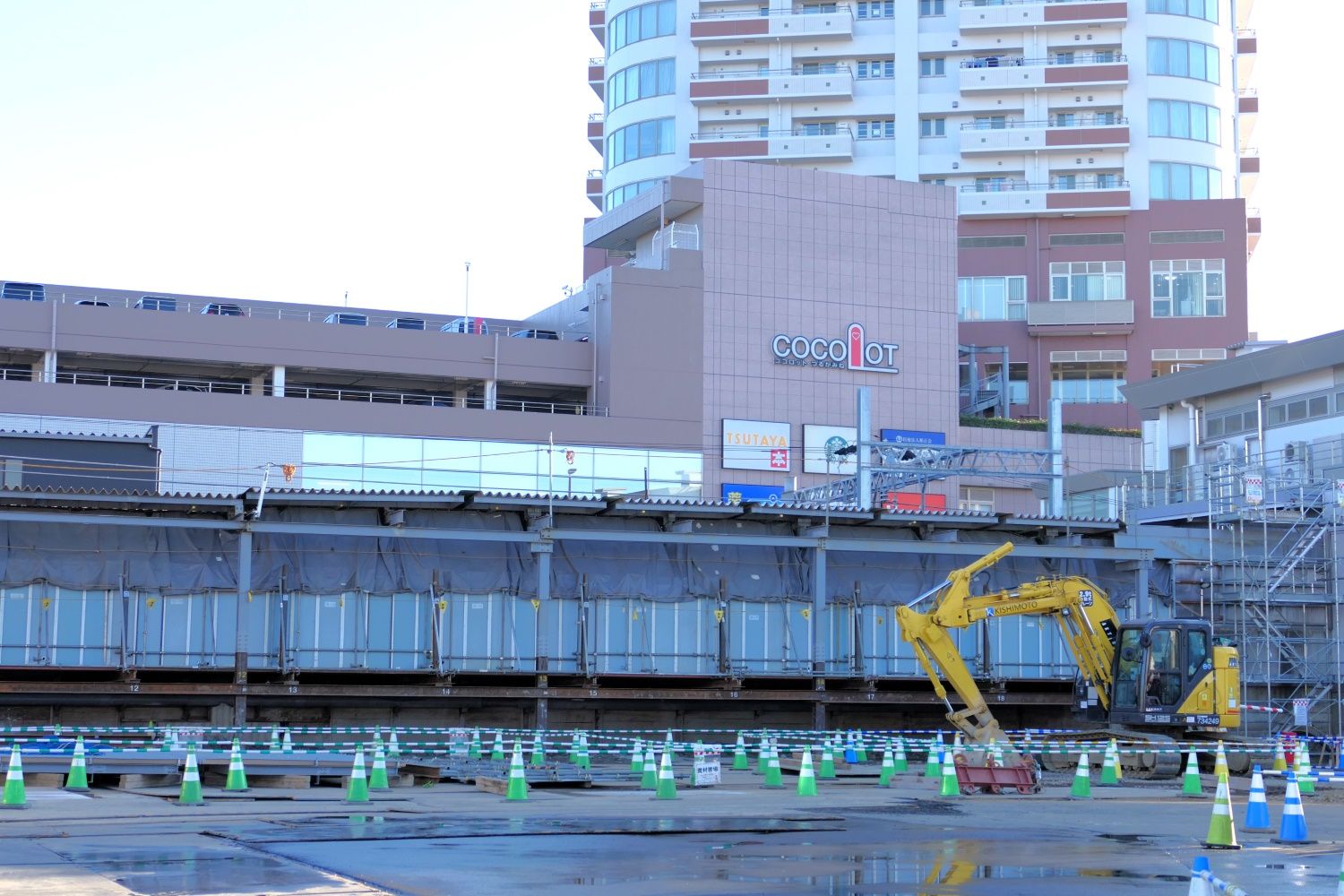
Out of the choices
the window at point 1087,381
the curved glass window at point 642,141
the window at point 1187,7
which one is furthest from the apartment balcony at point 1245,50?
the curved glass window at point 642,141

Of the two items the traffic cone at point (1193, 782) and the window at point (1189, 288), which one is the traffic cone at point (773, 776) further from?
the window at point (1189, 288)

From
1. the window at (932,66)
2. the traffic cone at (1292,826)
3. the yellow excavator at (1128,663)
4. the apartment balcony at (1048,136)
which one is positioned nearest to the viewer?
the traffic cone at (1292,826)

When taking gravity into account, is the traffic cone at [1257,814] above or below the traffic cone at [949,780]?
above

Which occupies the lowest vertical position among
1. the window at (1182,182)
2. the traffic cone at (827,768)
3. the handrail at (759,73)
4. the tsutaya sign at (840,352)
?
the traffic cone at (827,768)

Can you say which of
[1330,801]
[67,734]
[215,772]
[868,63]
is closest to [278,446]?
[67,734]

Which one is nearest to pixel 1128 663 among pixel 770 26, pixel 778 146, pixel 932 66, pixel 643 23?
pixel 778 146

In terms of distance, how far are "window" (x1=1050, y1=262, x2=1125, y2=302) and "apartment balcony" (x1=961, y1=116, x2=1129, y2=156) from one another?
7.92m

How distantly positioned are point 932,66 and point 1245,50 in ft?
69.6

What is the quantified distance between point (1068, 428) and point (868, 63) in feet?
101

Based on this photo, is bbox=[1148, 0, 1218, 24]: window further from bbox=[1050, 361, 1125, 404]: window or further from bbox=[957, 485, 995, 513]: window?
bbox=[957, 485, 995, 513]: window

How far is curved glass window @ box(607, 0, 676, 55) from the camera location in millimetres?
99125

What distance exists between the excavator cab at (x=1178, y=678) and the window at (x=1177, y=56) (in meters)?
69.4

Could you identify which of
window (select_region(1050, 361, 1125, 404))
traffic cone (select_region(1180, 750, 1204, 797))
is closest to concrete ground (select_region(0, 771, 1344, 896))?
traffic cone (select_region(1180, 750, 1204, 797))

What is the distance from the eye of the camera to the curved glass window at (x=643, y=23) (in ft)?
325
